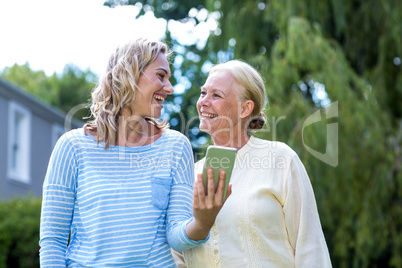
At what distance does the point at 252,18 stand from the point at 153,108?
6.71 m

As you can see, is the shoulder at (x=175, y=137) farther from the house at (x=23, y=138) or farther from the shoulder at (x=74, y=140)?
the house at (x=23, y=138)

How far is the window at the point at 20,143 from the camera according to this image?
1531 cm

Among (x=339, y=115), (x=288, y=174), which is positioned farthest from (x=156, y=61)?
(x=339, y=115)

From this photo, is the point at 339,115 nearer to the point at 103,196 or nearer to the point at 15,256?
the point at 103,196

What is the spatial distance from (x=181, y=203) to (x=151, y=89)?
0.47 m

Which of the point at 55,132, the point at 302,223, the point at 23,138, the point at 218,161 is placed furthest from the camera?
the point at 55,132

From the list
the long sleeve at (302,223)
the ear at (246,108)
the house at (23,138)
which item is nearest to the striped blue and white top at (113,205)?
the long sleeve at (302,223)

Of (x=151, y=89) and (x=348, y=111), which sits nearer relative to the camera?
(x=151, y=89)

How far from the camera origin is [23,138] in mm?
15906

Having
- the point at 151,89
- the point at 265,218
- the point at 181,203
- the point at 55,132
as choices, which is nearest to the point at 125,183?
the point at 181,203

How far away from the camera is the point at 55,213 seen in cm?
223

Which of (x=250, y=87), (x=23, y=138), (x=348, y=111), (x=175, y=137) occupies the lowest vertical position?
(x=175, y=137)

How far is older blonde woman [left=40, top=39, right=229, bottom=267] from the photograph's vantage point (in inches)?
86.2

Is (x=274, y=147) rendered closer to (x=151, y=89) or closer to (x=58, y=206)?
(x=151, y=89)
